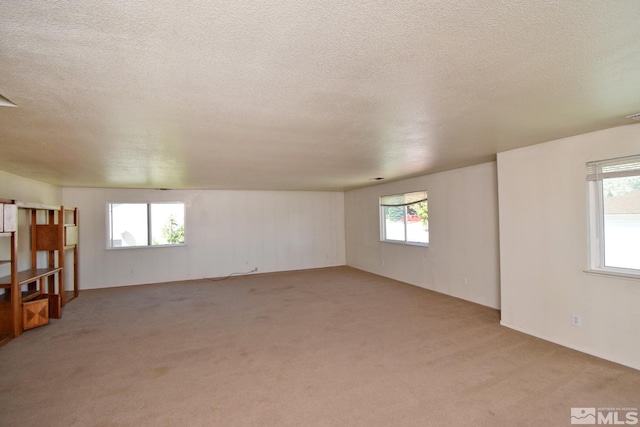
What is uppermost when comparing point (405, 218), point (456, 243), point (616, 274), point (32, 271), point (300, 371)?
point (405, 218)

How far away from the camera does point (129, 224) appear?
272 inches

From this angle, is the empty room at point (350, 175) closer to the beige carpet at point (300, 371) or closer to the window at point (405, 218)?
the beige carpet at point (300, 371)

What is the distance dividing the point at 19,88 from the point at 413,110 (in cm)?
246

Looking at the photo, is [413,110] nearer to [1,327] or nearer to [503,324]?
[503,324]

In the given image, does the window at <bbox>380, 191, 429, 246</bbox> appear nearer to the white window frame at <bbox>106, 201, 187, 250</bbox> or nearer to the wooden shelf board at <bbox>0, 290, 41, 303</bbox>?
the white window frame at <bbox>106, 201, 187, 250</bbox>

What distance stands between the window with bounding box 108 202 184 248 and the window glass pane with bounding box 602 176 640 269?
760 cm

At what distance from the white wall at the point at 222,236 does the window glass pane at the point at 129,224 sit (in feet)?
0.54

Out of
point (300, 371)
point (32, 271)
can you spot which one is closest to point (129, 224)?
point (32, 271)

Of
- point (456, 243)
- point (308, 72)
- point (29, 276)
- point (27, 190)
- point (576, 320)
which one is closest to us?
point (308, 72)

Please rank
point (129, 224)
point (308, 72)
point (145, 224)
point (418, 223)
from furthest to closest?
1. point (145, 224)
2. point (129, 224)
3. point (418, 223)
4. point (308, 72)

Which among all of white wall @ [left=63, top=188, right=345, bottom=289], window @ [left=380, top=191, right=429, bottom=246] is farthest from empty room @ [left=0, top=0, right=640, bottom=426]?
white wall @ [left=63, top=188, right=345, bottom=289]

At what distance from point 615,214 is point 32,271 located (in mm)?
7572

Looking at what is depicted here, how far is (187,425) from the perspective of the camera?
2.10 meters

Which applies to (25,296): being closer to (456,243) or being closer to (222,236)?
(222,236)
